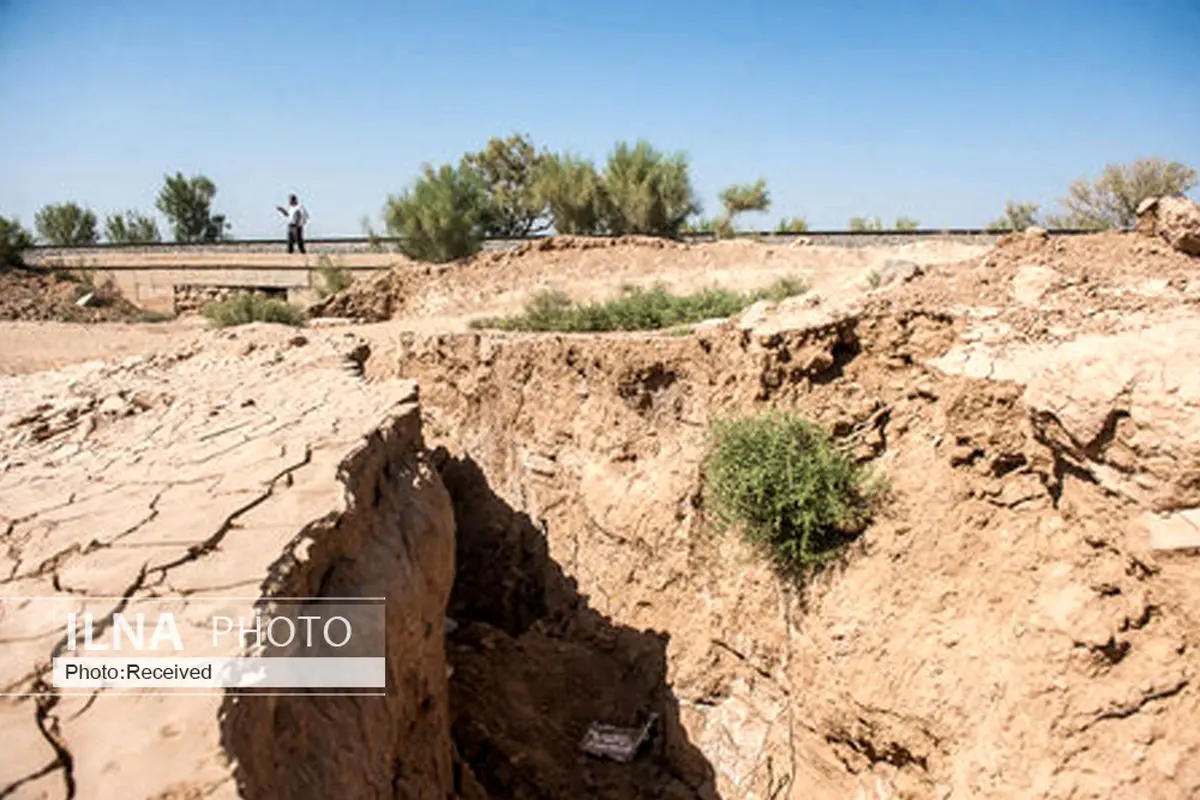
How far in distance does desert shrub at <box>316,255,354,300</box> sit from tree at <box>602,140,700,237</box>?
5515mm

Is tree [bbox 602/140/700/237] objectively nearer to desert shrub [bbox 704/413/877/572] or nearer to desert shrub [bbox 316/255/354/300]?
desert shrub [bbox 316/255/354/300]

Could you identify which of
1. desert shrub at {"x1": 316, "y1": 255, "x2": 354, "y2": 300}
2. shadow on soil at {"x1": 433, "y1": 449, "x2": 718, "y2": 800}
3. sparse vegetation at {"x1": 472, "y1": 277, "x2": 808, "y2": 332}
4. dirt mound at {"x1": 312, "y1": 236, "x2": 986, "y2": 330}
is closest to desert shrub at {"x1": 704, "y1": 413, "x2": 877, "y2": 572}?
shadow on soil at {"x1": 433, "y1": 449, "x2": 718, "y2": 800}

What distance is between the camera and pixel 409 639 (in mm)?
2977

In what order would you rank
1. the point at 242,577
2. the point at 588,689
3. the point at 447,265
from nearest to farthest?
→ the point at 242,577, the point at 588,689, the point at 447,265

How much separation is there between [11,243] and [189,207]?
788 cm

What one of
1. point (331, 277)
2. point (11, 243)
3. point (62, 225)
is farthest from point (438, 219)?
point (62, 225)

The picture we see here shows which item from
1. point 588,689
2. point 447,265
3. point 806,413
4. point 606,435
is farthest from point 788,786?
point 447,265

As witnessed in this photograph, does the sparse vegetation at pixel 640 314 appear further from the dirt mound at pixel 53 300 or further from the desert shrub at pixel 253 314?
the dirt mound at pixel 53 300

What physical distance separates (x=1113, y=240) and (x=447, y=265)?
10246 millimetres

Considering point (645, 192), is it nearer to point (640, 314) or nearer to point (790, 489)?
point (640, 314)

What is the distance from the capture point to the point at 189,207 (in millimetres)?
24281

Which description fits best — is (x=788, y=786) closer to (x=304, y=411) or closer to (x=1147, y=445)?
(x=1147, y=445)

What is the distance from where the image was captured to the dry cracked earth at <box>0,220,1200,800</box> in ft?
7.39

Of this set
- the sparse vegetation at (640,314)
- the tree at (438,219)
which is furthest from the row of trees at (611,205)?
the sparse vegetation at (640,314)
